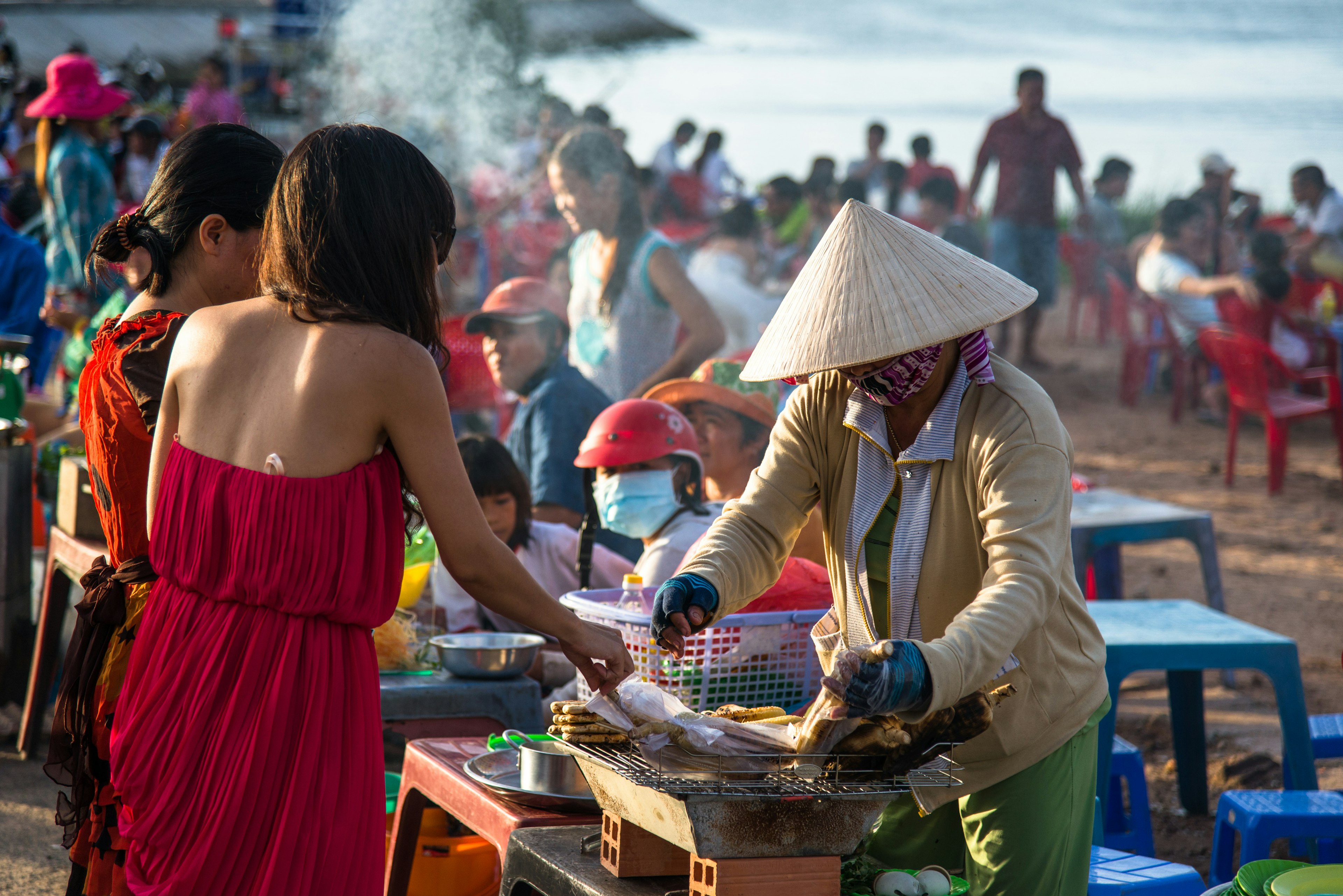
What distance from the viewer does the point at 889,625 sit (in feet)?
7.46

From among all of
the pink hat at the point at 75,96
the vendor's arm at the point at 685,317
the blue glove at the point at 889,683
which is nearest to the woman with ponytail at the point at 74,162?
the pink hat at the point at 75,96

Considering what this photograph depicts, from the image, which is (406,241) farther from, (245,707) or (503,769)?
(503,769)

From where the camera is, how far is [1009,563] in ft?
6.59

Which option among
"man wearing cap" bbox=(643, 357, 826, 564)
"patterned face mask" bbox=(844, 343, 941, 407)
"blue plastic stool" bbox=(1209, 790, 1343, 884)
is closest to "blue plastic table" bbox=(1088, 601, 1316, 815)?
"blue plastic stool" bbox=(1209, 790, 1343, 884)

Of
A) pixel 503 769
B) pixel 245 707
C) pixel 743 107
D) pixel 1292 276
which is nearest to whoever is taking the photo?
pixel 245 707

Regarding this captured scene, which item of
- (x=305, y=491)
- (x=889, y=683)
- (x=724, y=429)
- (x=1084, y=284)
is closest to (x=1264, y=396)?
(x=724, y=429)

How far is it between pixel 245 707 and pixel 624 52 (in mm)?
28910

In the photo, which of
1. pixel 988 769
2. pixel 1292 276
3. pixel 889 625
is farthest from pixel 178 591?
pixel 1292 276

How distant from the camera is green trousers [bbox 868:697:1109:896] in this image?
2221 millimetres

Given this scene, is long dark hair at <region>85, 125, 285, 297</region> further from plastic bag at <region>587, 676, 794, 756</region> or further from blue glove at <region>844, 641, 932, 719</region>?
blue glove at <region>844, 641, 932, 719</region>

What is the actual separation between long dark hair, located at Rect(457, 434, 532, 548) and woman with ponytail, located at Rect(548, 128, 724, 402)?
1120 millimetres

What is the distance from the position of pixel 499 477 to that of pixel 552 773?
1873 mm

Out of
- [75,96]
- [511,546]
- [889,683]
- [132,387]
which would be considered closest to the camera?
[889,683]

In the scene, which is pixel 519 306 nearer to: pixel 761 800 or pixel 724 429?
pixel 724 429
